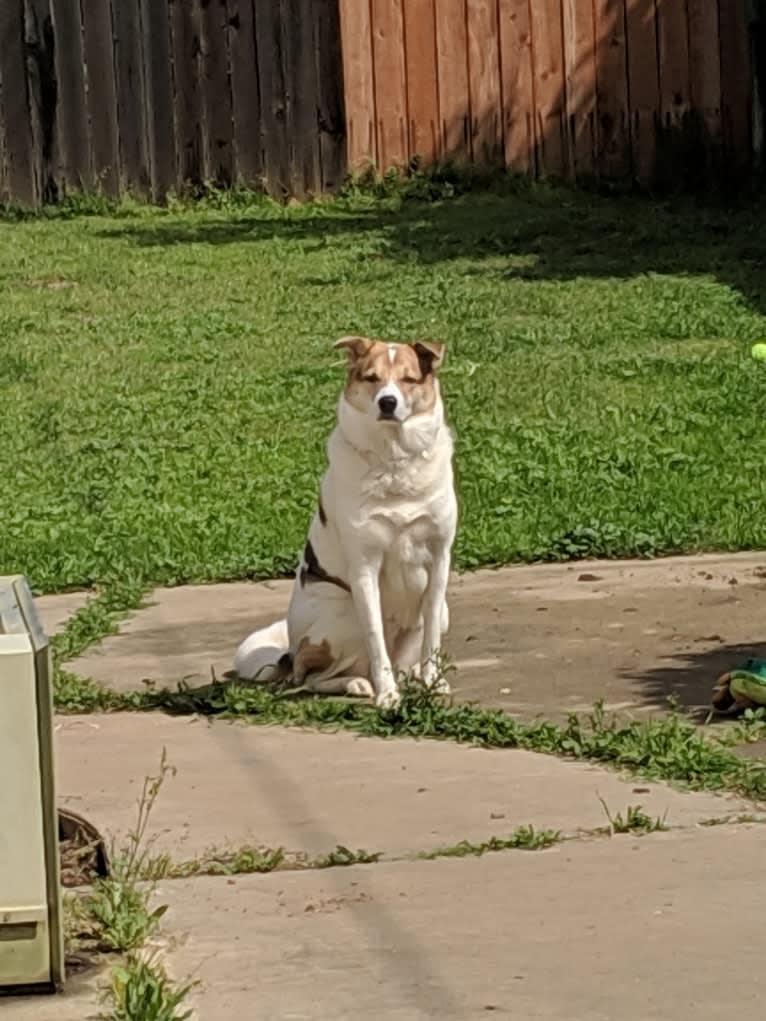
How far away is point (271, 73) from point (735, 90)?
11.3 feet

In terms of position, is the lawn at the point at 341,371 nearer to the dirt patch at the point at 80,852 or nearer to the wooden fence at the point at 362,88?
the wooden fence at the point at 362,88

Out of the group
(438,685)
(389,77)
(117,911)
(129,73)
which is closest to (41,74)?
(129,73)

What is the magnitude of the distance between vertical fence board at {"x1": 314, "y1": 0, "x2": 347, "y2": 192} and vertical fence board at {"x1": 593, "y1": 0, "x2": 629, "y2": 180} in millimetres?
1901

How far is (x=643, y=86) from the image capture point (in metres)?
16.7

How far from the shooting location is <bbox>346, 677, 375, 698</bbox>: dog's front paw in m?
7.15

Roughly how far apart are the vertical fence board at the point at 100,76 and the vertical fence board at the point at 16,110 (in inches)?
19.0

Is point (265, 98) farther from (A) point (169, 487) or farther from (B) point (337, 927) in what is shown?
(B) point (337, 927)

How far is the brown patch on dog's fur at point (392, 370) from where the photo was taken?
23.1ft

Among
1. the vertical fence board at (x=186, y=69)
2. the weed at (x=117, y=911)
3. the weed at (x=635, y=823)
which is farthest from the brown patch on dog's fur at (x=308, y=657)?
the vertical fence board at (x=186, y=69)

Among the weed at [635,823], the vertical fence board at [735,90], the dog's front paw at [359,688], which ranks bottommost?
the dog's front paw at [359,688]

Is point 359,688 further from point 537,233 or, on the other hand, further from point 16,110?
point 16,110

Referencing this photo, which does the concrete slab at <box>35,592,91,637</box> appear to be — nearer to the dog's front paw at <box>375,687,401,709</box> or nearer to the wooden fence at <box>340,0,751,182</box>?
the dog's front paw at <box>375,687,401,709</box>

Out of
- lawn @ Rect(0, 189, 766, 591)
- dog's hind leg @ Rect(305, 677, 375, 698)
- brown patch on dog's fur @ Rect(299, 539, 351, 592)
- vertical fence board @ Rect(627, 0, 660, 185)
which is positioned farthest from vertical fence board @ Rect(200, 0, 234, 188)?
dog's hind leg @ Rect(305, 677, 375, 698)

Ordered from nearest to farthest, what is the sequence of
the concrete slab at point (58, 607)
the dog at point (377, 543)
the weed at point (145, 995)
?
the weed at point (145, 995) < the dog at point (377, 543) < the concrete slab at point (58, 607)
